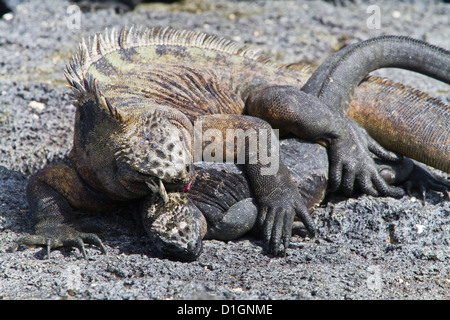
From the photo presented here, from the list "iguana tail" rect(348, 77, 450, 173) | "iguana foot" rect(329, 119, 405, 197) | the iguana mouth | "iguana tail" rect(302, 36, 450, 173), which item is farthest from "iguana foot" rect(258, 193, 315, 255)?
"iguana tail" rect(348, 77, 450, 173)

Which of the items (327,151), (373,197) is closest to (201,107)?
(327,151)

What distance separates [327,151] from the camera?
3918 millimetres

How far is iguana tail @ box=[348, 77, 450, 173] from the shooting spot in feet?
13.2

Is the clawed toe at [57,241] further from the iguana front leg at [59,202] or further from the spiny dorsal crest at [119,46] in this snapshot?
the spiny dorsal crest at [119,46]

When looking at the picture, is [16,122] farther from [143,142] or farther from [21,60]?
[143,142]

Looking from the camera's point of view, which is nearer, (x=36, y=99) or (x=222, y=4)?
(x=36, y=99)

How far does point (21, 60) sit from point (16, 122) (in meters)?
1.29

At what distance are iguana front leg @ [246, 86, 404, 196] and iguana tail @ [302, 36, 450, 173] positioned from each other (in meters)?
0.25

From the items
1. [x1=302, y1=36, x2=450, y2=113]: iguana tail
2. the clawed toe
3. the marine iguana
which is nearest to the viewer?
the marine iguana

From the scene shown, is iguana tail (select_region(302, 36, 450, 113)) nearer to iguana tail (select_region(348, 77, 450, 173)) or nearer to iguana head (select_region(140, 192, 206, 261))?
iguana tail (select_region(348, 77, 450, 173))

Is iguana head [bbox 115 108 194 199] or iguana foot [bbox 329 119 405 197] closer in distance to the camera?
iguana head [bbox 115 108 194 199]

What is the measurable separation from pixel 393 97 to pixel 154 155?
218 cm

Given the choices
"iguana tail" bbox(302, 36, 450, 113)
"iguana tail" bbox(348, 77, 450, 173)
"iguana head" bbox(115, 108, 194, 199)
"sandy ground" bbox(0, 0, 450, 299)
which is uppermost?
"iguana tail" bbox(302, 36, 450, 113)

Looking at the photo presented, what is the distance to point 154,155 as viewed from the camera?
2.80 m
